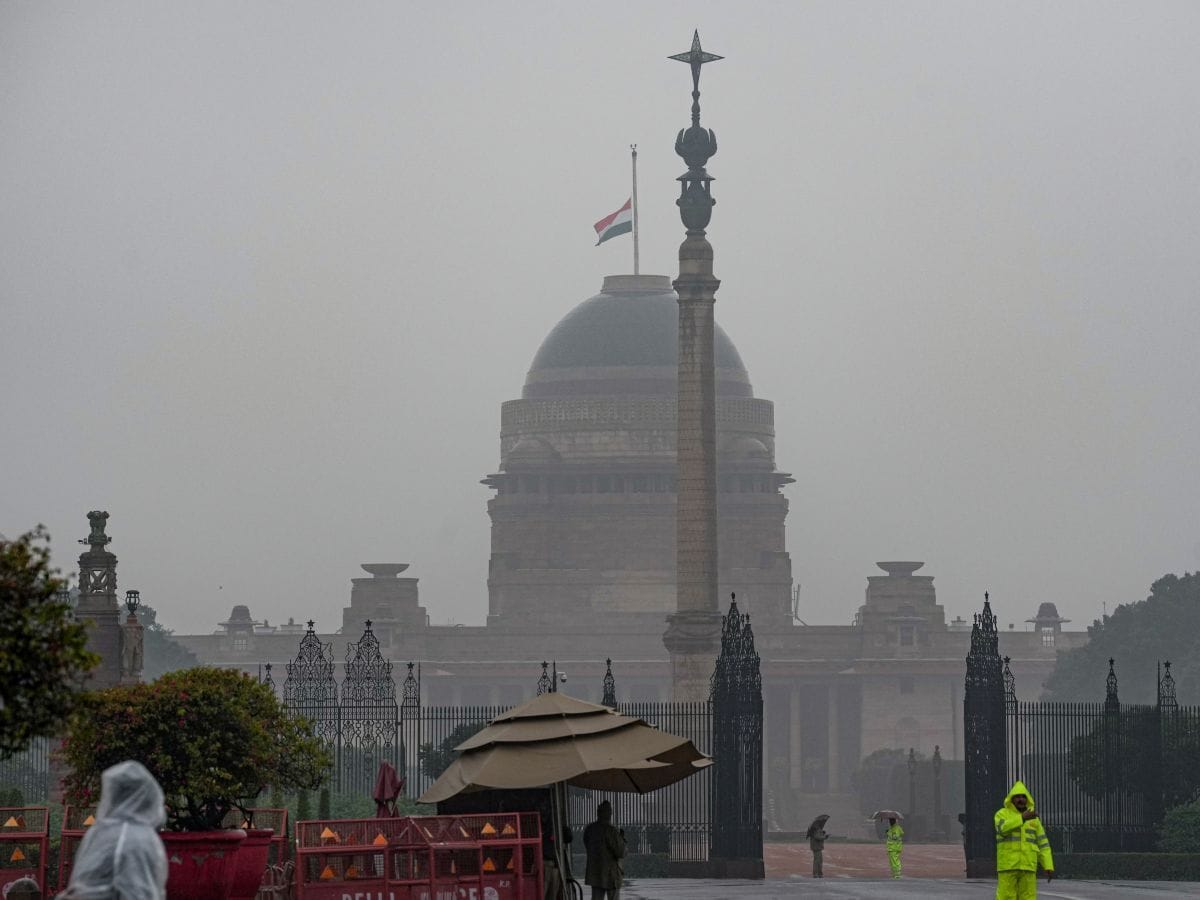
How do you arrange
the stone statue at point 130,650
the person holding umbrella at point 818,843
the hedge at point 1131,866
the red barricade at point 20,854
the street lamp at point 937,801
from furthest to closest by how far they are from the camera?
the street lamp at point 937,801, the stone statue at point 130,650, the person holding umbrella at point 818,843, the hedge at point 1131,866, the red barricade at point 20,854

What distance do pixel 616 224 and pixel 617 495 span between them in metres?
30.0

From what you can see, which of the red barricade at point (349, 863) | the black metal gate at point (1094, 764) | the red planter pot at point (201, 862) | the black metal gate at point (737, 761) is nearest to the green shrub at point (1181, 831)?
the black metal gate at point (1094, 764)

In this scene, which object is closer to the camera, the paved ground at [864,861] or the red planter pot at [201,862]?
the red planter pot at [201,862]

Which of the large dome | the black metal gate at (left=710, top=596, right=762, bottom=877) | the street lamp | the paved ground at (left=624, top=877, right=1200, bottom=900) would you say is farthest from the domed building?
the paved ground at (left=624, top=877, right=1200, bottom=900)

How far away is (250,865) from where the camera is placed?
23203 mm

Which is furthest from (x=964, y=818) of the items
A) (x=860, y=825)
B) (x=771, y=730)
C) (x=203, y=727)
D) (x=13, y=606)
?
(x=771, y=730)

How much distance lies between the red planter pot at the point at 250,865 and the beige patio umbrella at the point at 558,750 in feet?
5.48

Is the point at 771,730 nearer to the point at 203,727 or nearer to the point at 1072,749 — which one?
the point at 1072,749

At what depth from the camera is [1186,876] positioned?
41.3m

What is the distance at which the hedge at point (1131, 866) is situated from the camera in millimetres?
41281

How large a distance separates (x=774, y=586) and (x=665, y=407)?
34.5 ft

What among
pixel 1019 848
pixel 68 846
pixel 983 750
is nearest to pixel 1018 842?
pixel 1019 848

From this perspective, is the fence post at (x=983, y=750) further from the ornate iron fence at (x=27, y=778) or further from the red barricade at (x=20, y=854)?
the red barricade at (x=20, y=854)

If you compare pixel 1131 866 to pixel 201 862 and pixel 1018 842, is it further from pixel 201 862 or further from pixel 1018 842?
pixel 201 862
